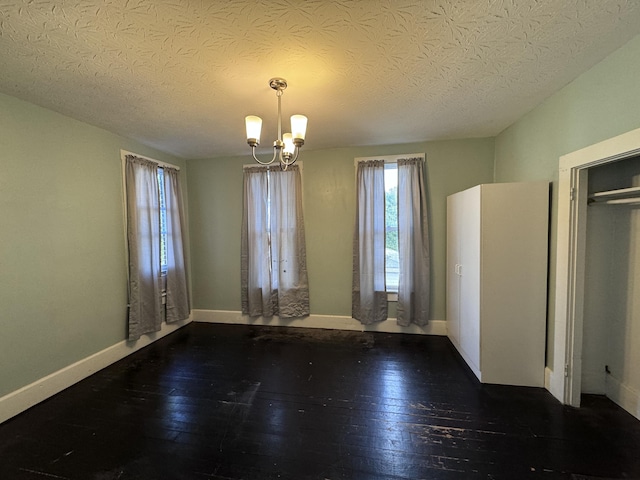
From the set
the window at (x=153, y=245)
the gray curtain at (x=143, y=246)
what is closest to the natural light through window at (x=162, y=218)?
the window at (x=153, y=245)

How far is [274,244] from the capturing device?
3.73 metres

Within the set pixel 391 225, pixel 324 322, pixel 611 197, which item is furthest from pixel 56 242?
pixel 611 197

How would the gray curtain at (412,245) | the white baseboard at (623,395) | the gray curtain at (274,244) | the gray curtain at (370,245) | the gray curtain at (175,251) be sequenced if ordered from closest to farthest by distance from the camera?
the white baseboard at (623,395), the gray curtain at (412,245), the gray curtain at (370,245), the gray curtain at (175,251), the gray curtain at (274,244)

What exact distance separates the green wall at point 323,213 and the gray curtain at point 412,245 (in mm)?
165

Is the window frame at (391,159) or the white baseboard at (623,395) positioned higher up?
the window frame at (391,159)

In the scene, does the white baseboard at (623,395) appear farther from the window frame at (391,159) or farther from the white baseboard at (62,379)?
the white baseboard at (62,379)

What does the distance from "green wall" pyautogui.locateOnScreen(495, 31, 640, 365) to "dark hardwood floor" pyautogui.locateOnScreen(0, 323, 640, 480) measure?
0.76m

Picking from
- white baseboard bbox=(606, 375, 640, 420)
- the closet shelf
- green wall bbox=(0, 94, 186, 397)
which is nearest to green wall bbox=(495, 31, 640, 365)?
the closet shelf

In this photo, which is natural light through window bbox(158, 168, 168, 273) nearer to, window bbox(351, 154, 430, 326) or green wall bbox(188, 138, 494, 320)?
green wall bbox(188, 138, 494, 320)

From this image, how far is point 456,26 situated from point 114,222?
3.56 m

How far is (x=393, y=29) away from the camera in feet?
4.60

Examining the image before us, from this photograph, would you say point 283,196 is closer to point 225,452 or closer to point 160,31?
point 160,31

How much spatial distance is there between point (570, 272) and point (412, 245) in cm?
157

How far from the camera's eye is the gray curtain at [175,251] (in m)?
3.52
